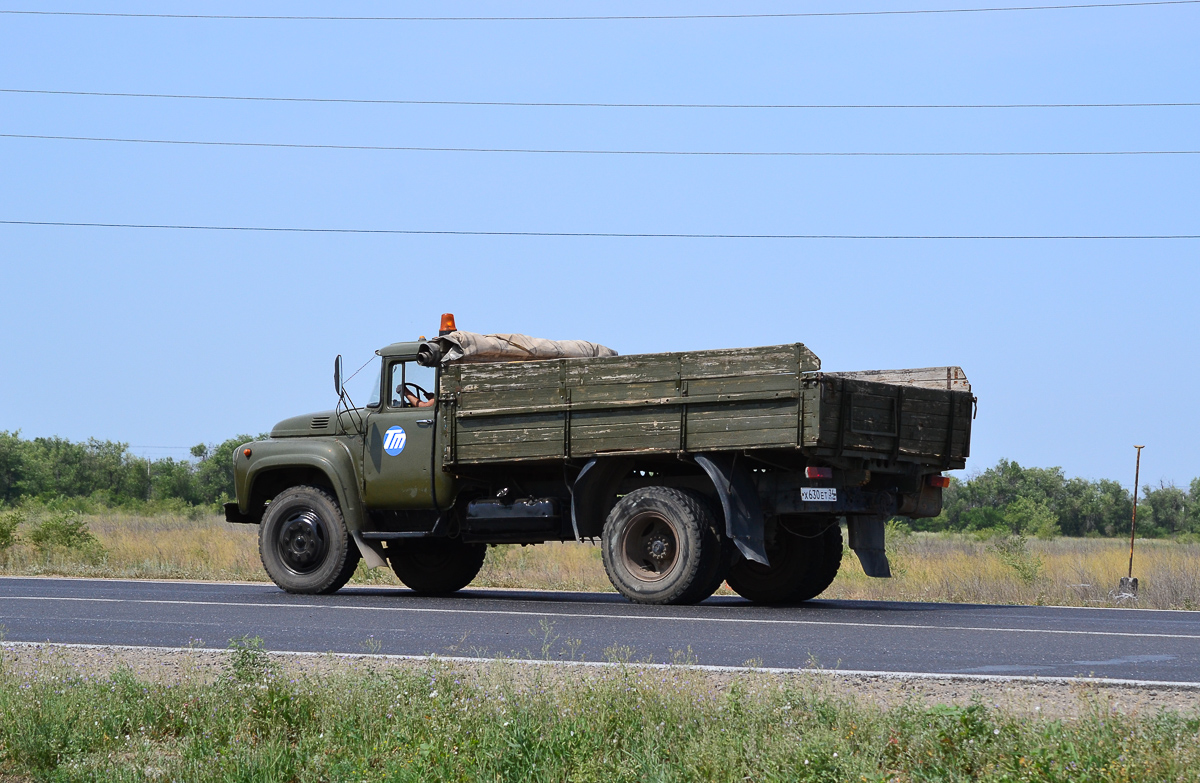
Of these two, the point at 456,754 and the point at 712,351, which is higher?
the point at 712,351

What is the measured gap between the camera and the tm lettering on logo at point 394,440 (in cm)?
1465

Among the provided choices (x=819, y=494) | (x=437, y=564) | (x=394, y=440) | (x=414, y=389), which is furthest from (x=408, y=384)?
(x=819, y=494)

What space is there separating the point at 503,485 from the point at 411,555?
2167 millimetres

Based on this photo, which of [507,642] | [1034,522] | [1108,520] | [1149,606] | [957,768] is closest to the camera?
[957,768]

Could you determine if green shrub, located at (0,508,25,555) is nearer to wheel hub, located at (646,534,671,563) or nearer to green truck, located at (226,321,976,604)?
green truck, located at (226,321,976,604)

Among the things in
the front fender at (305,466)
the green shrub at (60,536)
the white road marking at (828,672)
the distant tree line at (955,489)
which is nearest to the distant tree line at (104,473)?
the distant tree line at (955,489)

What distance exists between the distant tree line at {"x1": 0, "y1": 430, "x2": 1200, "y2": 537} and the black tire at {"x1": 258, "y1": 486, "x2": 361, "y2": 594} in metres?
44.3

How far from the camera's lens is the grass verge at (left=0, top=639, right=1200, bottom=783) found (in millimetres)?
5359

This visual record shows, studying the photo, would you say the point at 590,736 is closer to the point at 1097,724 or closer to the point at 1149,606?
the point at 1097,724

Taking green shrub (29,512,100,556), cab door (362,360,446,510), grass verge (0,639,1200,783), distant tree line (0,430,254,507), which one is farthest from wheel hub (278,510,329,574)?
distant tree line (0,430,254,507)

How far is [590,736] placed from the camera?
5.89 metres

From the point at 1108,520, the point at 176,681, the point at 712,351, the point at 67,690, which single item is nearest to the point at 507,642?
the point at 176,681

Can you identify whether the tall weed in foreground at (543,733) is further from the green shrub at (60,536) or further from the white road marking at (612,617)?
the green shrub at (60,536)

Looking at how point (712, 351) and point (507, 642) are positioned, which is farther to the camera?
point (712, 351)
